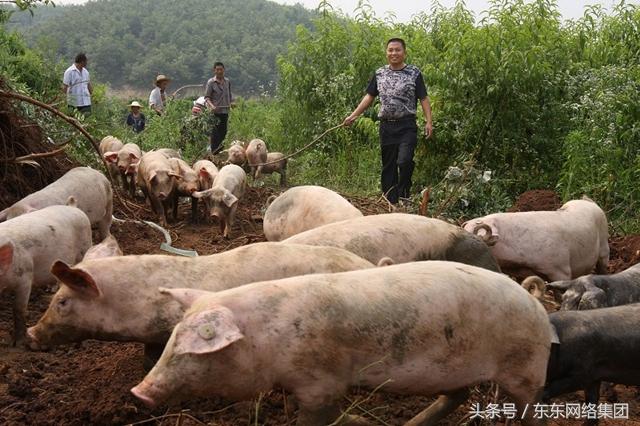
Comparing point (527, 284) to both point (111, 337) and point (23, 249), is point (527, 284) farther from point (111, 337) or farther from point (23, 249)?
point (23, 249)

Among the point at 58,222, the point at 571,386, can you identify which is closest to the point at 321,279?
the point at 571,386

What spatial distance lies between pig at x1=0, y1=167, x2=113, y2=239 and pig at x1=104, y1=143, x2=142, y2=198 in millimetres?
3156

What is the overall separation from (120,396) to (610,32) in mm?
9654

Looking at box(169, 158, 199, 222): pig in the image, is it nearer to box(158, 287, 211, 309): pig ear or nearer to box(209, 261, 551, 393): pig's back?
box(158, 287, 211, 309): pig ear

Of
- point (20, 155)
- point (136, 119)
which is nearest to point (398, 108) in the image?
point (20, 155)

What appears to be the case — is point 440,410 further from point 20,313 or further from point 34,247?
point 34,247

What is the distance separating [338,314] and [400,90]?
606 centimetres

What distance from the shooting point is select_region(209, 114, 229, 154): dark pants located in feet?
51.3

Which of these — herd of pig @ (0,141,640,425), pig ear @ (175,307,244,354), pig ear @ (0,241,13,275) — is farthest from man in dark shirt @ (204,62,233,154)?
pig ear @ (175,307,244,354)

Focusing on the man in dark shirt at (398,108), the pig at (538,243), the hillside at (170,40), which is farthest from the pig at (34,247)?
the hillside at (170,40)

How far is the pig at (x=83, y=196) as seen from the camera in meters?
7.11

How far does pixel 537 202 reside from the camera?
8625 mm

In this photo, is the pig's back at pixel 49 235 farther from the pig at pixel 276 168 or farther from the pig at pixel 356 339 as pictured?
the pig at pixel 276 168

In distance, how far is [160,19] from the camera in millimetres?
67000
